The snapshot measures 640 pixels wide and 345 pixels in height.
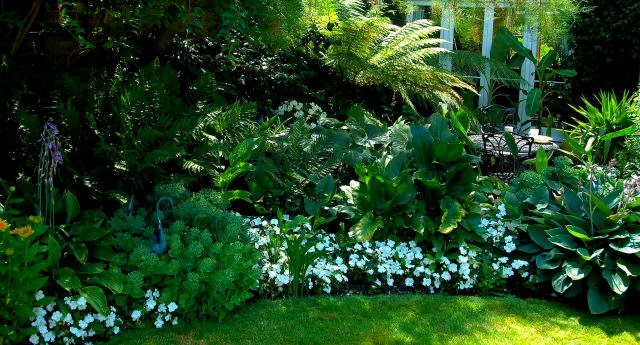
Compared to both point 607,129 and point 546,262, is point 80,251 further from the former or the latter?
point 607,129

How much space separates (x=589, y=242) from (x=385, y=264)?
1298 mm

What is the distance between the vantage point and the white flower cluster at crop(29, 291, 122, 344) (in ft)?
11.2

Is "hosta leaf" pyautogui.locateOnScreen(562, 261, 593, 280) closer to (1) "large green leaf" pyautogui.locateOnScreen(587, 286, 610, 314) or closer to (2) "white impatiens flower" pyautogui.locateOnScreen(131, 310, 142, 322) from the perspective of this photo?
(1) "large green leaf" pyautogui.locateOnScreen(587, 286, 610, 314)

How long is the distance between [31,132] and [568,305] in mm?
3493

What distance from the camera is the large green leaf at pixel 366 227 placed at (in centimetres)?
448

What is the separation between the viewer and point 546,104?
10625 millimetres

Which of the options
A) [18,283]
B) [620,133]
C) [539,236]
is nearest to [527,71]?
[620,133]

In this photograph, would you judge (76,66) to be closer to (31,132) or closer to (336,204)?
(31,132)

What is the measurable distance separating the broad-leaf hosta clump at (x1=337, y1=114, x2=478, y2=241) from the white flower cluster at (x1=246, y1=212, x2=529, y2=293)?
15cm

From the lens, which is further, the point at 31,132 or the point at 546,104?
the point at 546,104

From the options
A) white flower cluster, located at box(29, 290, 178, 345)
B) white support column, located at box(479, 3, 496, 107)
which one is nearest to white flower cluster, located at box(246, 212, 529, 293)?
white flower cluster, located at box(29, 290, 178, 345)

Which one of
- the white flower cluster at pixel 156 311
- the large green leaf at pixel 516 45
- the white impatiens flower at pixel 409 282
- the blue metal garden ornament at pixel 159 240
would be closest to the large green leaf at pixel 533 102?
the large green leaf at pixel 516 45

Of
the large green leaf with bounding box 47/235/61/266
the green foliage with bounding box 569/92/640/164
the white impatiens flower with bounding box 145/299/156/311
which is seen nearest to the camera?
the large green leaf with bounding box 47/235/61/266

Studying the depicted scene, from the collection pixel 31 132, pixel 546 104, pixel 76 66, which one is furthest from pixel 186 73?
pixel 546 104
